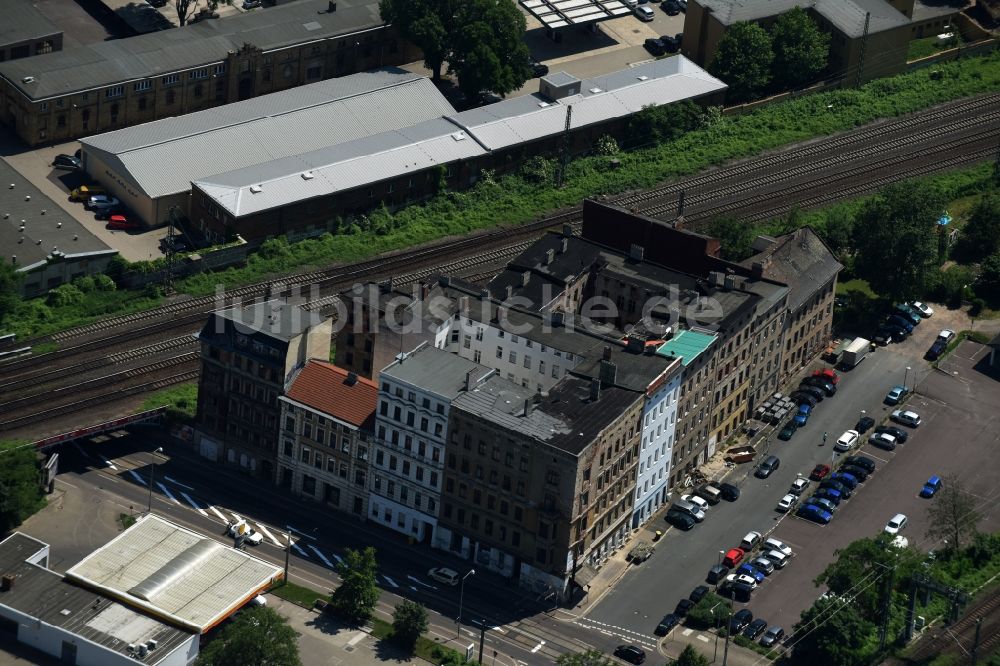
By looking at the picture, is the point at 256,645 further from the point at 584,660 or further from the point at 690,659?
the point at 690,659

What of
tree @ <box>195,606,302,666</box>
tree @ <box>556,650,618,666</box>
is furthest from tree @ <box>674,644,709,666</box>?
tree @ <box>195,606,302,666</box>

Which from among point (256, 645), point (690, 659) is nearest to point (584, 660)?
point (690, 659)

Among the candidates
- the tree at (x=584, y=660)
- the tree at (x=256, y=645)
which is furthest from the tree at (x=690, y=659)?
the tree at (x=256, y=645)

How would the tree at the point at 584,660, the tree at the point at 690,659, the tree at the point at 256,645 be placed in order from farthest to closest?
the tree at the point at 690,659
the tree at the point at 584,660
the tree at the point at 256,645

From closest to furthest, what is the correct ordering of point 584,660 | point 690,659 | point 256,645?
point 256,645
point 584,660
point 690,659

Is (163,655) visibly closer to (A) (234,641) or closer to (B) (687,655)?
(A) (234,641)

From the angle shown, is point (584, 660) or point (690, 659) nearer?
point (584, 660)

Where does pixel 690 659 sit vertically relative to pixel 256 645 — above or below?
below

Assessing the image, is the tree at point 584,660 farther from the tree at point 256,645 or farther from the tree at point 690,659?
the tree at point 256,645
